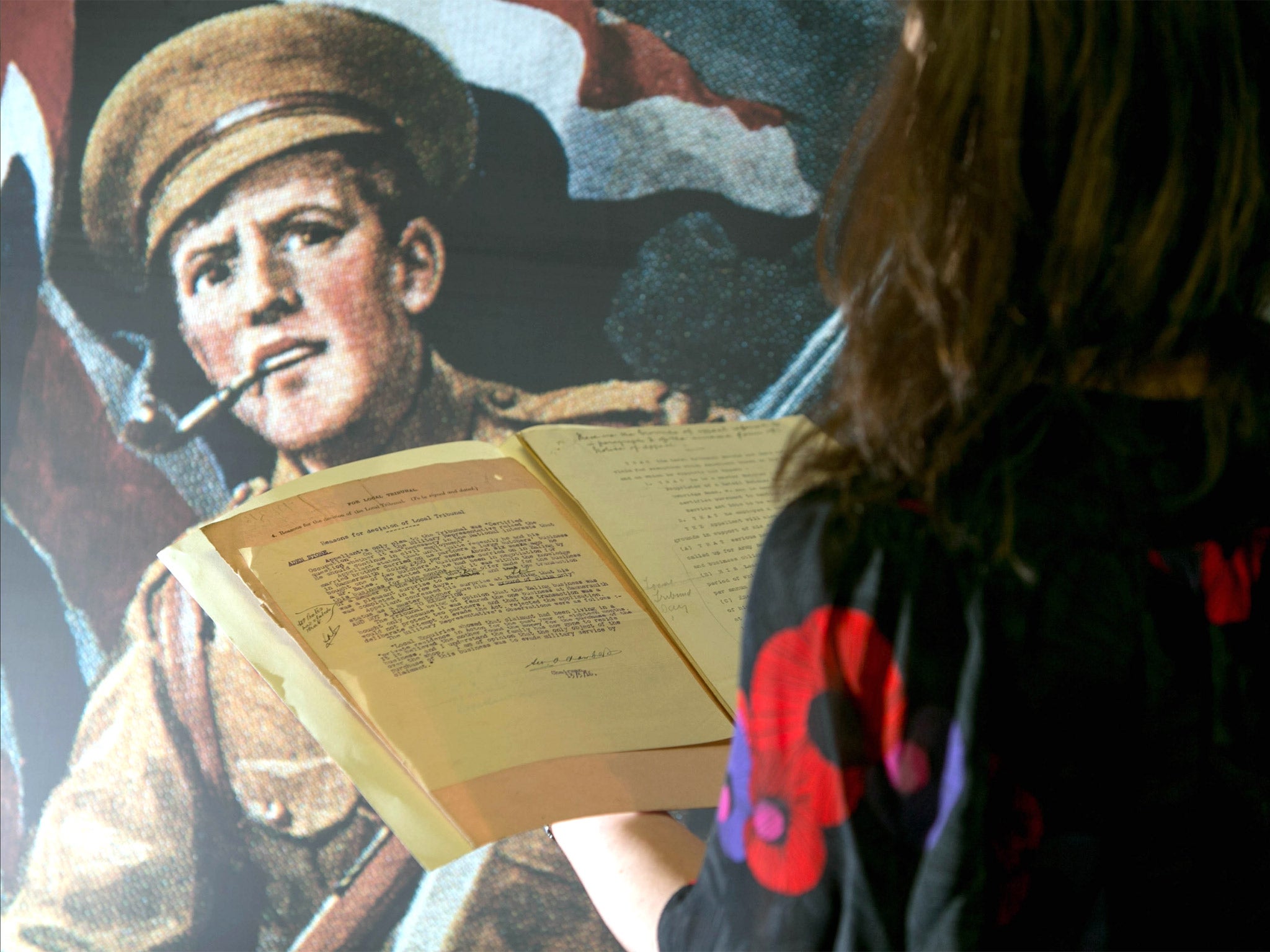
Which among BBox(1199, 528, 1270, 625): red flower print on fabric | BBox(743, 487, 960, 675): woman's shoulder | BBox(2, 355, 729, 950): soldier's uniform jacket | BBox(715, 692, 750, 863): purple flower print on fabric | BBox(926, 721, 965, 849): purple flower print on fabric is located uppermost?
BBox(743, 487, 960, 675): woman's shoulder

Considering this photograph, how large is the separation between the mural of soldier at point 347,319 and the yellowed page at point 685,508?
0.44m

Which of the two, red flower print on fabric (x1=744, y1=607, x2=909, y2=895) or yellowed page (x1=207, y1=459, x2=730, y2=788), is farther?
yellowed page (x1=207, y1=459, x2=730, y2=788)

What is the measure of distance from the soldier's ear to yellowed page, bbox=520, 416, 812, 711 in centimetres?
48

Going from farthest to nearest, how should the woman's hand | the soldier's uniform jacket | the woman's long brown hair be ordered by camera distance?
1. the soldier's uniform jacket
2. the woman's hand
3. the woman's long brown hair

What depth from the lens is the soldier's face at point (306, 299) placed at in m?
1.04

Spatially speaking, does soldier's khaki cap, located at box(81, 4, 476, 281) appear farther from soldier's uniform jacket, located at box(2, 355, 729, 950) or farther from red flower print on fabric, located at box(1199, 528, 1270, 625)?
red flower print on fabric, located at box(1199, 528, 1270, 625)

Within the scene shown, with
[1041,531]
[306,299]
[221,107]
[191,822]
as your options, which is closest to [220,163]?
[221,107]

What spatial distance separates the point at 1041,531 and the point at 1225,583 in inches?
2.8

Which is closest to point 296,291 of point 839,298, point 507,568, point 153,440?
point 153,440

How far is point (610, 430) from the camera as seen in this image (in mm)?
664

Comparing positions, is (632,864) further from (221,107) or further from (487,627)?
(221,107)

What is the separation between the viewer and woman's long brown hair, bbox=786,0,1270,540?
276 mm

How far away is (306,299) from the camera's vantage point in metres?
1.04
